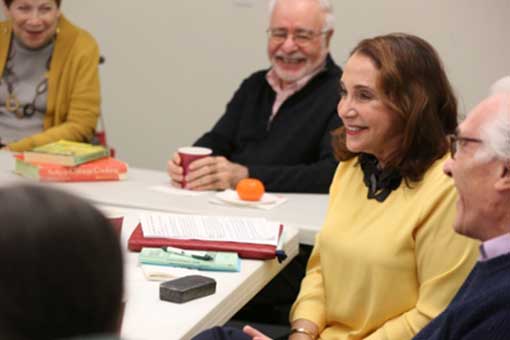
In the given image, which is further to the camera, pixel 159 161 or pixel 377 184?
pixel 159 161

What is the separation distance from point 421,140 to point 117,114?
3106 mm

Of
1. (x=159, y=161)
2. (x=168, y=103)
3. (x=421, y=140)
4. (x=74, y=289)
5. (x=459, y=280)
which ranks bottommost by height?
(x=159, y=161)

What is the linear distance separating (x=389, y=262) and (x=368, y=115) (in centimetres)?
36

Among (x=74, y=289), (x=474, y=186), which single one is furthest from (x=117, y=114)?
(x=74, y=289)

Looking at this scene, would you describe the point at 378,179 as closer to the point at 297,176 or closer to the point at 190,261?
the point at 190,261

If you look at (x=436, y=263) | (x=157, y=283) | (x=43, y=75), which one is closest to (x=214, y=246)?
(x=157, y=283)

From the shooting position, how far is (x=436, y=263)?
1887mm

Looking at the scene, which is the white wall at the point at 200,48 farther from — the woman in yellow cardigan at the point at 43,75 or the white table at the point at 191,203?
the white table at the point at 191,203

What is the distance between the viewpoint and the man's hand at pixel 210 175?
9.05 feet

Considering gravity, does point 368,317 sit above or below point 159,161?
above

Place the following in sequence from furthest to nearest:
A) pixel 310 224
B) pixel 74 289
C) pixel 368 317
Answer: pixel 310 224
pixel 368 317
pixel 74 289

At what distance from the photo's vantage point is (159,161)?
16.0 ft

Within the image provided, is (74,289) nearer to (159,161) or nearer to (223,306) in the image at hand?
(223,306)

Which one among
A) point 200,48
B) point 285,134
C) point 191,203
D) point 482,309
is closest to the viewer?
point 482,309
